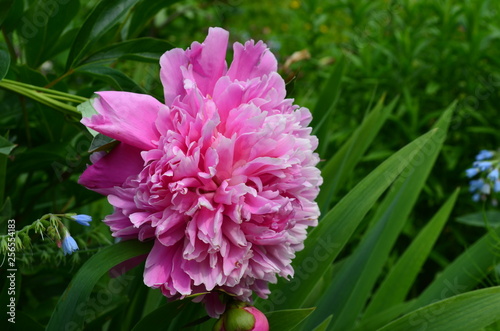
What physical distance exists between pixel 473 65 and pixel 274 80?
4.77ft

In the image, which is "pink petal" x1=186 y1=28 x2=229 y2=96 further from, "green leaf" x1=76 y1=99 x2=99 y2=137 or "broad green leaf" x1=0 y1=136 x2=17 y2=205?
"broad green leaf" x1=0 y1=136 x2=17 y2=205

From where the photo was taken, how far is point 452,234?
200 cm

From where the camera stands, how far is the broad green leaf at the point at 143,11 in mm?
854

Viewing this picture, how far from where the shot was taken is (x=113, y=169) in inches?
23.5

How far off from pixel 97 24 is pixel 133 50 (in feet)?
0.19

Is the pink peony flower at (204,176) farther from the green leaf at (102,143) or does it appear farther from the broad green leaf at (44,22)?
the broad green leaf at (44,22)

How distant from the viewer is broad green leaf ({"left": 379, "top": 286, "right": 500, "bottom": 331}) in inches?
28.5

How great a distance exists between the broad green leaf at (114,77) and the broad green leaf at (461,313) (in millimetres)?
435

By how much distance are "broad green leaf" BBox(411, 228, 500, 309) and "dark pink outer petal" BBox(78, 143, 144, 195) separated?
614mm

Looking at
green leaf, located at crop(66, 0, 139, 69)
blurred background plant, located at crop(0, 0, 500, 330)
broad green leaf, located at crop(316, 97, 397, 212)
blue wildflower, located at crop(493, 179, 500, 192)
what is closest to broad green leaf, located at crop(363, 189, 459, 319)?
blurred background plant, located at crop(0, 0, 500, 330)

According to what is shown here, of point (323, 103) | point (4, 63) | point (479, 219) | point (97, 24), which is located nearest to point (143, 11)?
point (97, 24)

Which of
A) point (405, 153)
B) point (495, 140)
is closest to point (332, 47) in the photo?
point (495, 140)

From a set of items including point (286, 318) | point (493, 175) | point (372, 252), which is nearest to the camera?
point (286, 318)

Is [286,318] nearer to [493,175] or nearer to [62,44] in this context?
[62,44]
